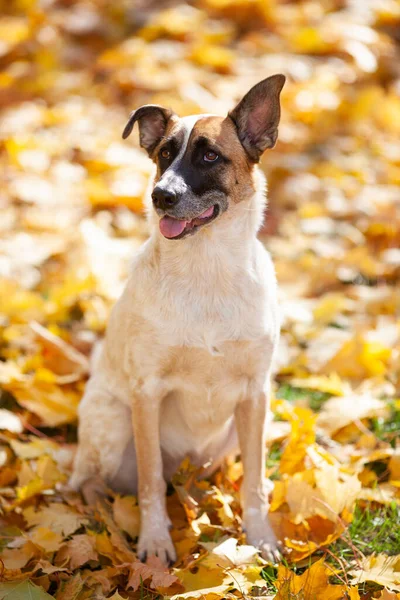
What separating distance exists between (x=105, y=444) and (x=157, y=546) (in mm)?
524

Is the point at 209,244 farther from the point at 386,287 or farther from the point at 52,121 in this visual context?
the point at 52,121

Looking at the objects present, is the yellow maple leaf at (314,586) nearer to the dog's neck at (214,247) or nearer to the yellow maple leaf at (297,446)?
the yellow maple leaf at (297,446)

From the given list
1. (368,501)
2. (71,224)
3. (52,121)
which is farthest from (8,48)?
(368,501)

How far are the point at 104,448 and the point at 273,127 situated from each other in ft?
5.30

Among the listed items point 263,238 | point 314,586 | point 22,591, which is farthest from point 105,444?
point 263,238

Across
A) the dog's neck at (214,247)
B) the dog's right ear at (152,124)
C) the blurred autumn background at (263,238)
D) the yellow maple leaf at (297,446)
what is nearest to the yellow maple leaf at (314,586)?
the blurred autumn background at (263,238)

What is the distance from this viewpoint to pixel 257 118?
118 inches

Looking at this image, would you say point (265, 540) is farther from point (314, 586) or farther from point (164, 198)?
point (164, 198)

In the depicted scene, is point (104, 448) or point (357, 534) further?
point (104, 448)

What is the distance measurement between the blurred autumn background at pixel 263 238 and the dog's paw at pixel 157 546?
0.05 meters

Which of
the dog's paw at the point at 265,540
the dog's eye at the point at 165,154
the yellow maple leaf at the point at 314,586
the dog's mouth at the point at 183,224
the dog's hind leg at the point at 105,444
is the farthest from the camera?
the dog's hind leg at the point at 105,444

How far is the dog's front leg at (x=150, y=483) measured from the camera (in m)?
3.08

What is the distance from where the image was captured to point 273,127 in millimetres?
3010

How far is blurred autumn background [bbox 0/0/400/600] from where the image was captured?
117 inches
